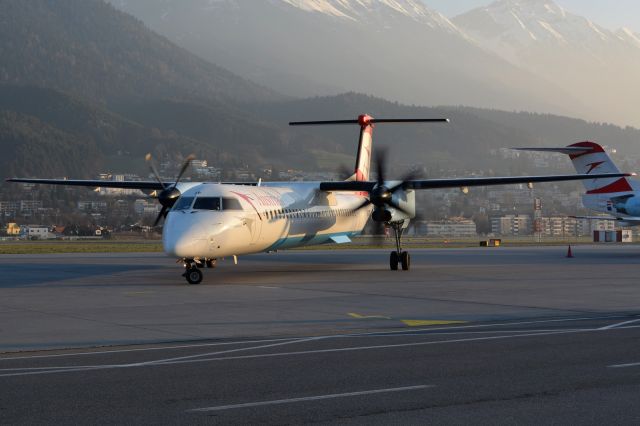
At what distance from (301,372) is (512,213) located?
156622 mm

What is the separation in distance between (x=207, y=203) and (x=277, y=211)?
176 inches

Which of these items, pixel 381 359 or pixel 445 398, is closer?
Result: pixel 445 398

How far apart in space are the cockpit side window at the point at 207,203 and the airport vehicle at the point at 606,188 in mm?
24999

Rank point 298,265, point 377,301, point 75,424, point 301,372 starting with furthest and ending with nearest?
point 298,265, point 377,301, point 301,372, point 75,424

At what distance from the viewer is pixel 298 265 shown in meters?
40.1

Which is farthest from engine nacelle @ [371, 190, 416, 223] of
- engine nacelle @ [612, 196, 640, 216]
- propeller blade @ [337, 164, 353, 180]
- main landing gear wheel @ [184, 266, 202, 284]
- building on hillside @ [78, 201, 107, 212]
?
building on hillside @ [78, 201, 107, 212]

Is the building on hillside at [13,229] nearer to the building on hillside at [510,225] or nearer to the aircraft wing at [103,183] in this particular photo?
the building on hillside at [510,225]

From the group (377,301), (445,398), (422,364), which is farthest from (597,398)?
(377,301)

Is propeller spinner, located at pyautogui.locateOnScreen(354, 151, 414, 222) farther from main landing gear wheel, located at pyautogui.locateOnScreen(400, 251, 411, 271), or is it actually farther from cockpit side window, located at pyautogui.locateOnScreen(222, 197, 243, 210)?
cockpit side window, located at pyautogui.locateOnScreen(222, 197, 243, 210)

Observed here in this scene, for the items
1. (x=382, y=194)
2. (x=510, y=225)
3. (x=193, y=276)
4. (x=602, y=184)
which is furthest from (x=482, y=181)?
(x=510, y=225)

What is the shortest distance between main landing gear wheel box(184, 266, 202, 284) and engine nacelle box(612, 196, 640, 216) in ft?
91.8

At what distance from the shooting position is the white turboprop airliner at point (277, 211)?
27.7m

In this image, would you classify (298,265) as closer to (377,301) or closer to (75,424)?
(377,301)

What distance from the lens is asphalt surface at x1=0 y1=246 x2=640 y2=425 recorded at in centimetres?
954
